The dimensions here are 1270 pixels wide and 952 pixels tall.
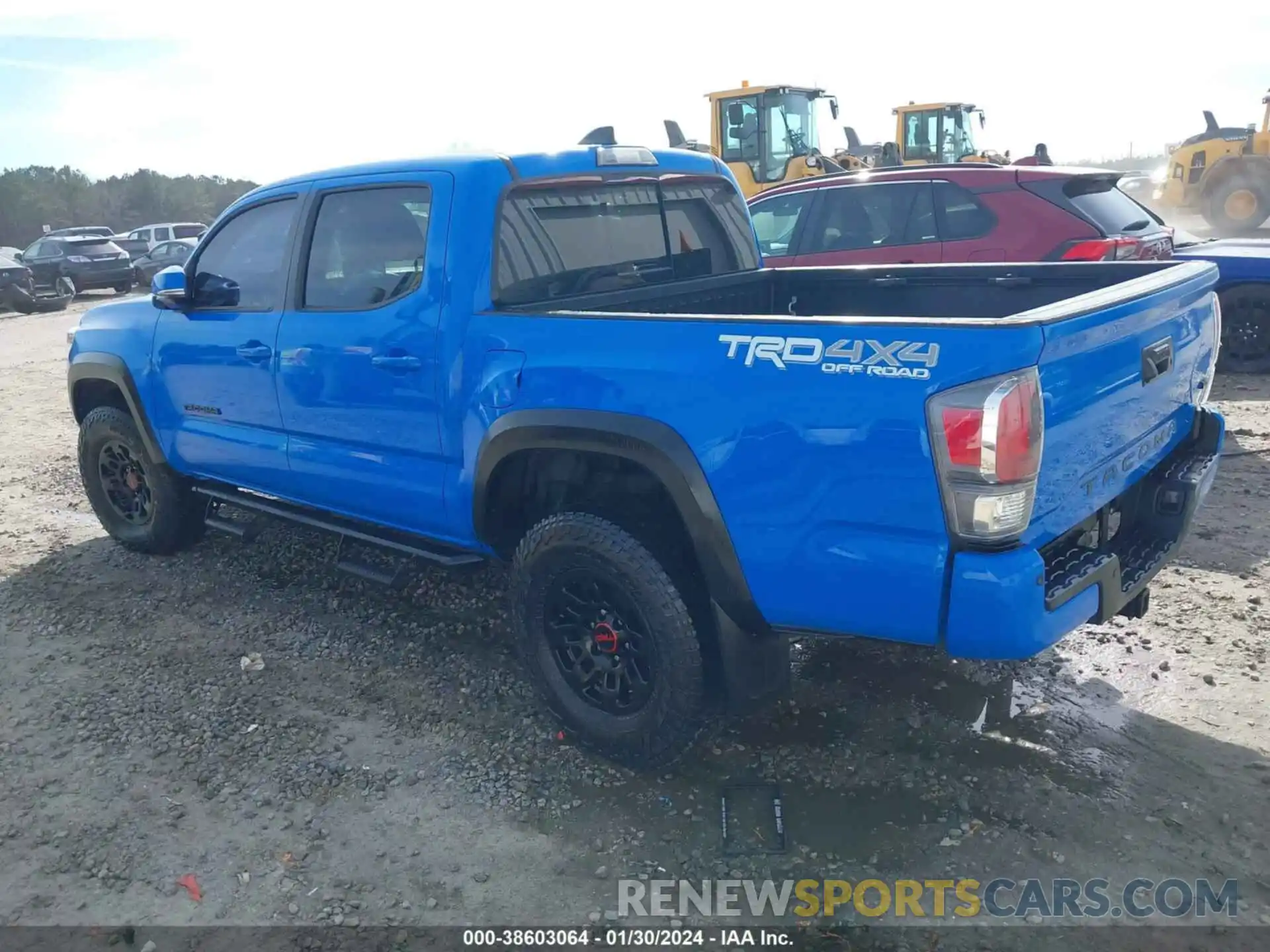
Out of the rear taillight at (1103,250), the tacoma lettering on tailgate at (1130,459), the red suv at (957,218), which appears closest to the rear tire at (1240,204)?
the red suv at (957,218)

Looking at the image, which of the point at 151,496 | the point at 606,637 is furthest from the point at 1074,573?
the point at 151,496

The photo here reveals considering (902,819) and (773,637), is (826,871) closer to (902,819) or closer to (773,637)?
(902,819)

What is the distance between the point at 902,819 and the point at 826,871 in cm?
36

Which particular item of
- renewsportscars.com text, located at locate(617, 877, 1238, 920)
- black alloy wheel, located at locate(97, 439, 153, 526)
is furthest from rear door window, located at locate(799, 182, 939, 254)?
renewsportscars.com text, located at locate(617, 877, 1238, 920)

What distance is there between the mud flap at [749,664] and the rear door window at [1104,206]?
17.7 feet

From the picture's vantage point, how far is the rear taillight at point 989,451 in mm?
2414

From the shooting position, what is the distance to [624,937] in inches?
106

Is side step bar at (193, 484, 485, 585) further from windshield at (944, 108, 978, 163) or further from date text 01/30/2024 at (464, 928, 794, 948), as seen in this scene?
windshield at (944, 108, 978, 163)

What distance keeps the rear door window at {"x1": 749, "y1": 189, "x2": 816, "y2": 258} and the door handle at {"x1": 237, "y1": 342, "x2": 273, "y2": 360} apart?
196 inches

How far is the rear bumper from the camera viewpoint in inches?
98.6

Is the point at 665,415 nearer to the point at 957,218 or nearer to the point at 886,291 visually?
the point at 886,291

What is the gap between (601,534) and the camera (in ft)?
10.6

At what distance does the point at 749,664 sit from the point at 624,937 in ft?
2.91

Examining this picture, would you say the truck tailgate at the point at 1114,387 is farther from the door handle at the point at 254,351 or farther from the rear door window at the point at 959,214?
the rear door window at the point at 959,214
